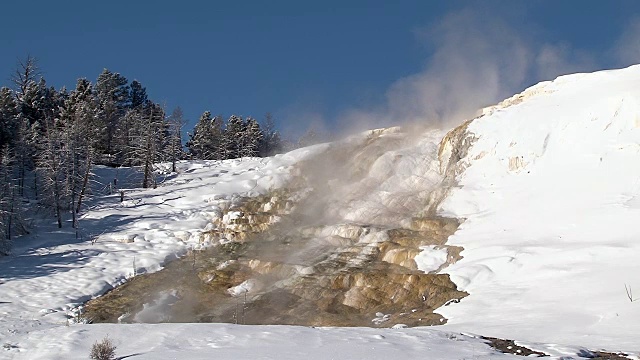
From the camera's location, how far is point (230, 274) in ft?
96.8

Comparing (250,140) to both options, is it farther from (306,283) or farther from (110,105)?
(306,283)

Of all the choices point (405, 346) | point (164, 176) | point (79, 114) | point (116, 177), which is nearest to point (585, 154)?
point (405, 346)

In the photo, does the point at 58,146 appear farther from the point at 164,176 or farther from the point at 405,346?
the point at 405,346

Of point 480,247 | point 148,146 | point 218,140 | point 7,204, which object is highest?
point 218,140

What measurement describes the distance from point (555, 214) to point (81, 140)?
3421 cm

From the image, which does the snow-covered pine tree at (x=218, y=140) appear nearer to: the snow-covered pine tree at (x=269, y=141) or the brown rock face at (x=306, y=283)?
the snow-covered pine tree at (x=269, y=141)

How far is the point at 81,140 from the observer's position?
45219 mm

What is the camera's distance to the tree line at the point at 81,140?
3944 cm

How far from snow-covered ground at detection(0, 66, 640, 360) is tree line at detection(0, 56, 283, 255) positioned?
230 cm

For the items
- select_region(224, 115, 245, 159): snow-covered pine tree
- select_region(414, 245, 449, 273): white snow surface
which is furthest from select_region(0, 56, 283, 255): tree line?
select_region(414, 245, 449, 273): white snow surface

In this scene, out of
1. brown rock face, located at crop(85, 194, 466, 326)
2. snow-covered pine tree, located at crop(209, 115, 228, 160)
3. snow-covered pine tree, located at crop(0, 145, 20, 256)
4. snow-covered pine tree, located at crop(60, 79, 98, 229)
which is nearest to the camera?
brown rock face, located at crop(85, 194, 466, 326)

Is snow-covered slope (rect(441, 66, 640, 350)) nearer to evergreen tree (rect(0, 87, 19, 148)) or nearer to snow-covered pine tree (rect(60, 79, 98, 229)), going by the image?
snow-covered pine tree (rect(60, 79, 98, 229))

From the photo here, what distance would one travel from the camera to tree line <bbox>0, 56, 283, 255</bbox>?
39.4 metres

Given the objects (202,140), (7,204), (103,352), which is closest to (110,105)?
(202,140)
